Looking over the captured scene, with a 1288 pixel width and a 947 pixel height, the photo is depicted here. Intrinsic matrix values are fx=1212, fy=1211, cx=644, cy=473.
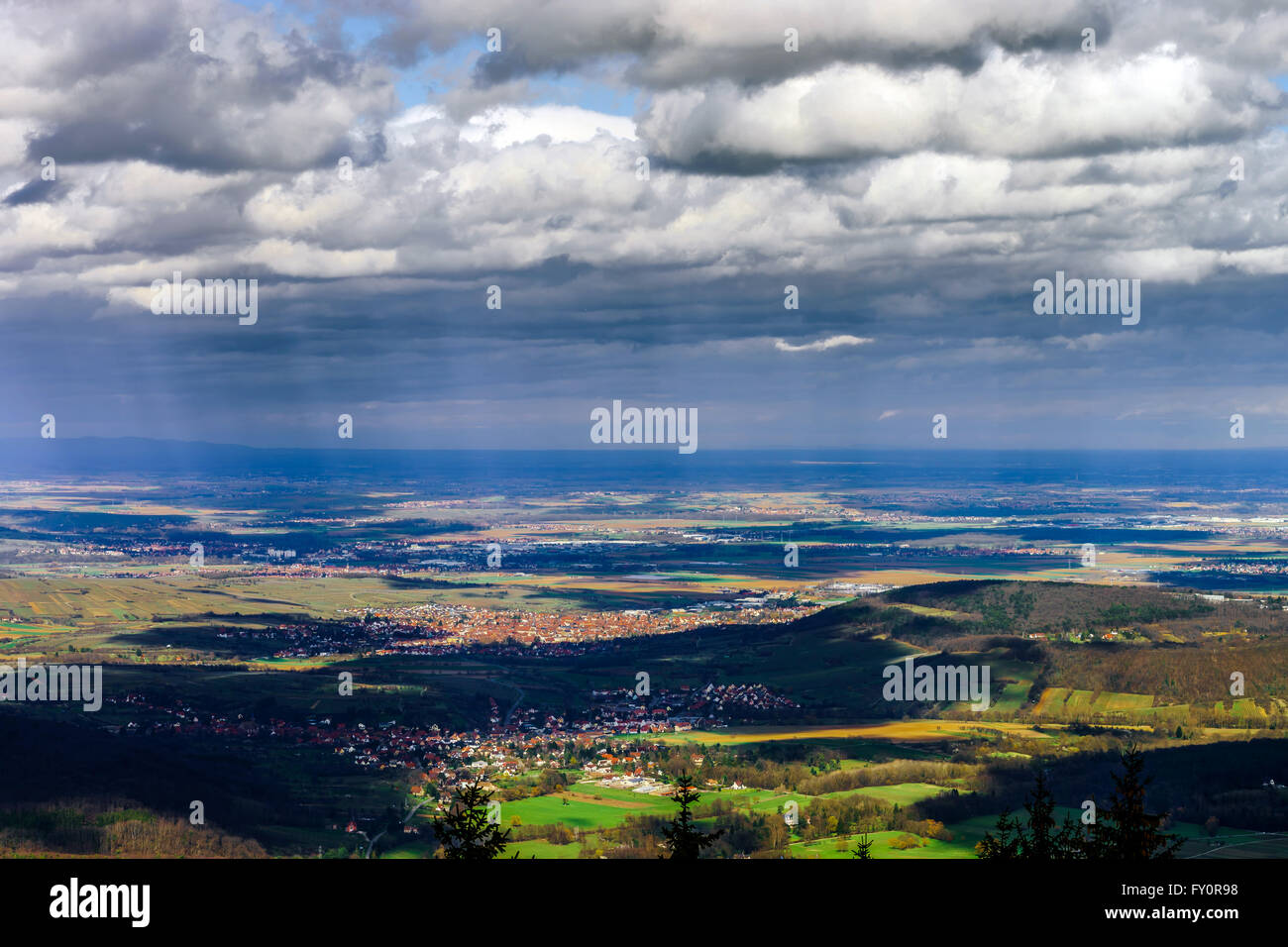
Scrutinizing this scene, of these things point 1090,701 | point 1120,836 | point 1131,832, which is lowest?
point 1090,701

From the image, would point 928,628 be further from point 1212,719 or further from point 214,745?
point 214,745

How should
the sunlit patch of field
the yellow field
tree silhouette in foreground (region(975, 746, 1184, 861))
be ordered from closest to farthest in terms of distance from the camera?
tree silhouette in foreground (region(975, 746, 1184, 861)), the yellow field, the sunlit patch of field

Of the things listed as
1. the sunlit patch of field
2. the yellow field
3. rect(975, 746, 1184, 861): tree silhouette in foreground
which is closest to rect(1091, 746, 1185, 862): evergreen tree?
rect(975, 746, 1184, 861): tree silhouette in foreground

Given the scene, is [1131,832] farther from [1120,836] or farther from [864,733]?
[864,733]

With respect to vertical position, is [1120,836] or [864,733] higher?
[1120,836]

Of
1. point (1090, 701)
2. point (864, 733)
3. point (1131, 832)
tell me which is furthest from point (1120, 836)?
point (1090, 701)

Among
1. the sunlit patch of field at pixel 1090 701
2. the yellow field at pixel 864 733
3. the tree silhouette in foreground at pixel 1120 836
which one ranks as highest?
the tree silhouette in foreground at pixel 1120 836

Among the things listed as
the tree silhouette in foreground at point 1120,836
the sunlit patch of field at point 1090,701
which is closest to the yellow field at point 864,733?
the sunlit patch of field at point 1090,701

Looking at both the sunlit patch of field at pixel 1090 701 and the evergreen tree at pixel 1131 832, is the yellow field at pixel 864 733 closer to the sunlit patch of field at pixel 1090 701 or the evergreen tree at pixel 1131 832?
the sunlit patch of field at pixel 1090 701

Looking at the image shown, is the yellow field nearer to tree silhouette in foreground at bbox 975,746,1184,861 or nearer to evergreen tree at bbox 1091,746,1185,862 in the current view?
tree silhouette in foreground at bbox 975,746,1184,861

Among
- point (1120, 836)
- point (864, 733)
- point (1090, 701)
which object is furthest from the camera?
point (1090, 701)
